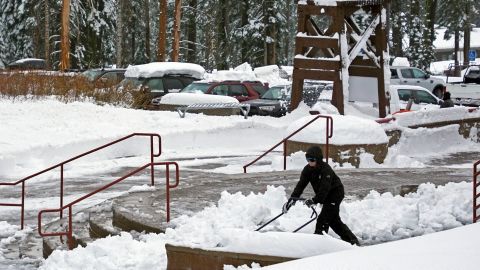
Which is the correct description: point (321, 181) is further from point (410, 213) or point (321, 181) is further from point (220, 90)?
point (220, 90)

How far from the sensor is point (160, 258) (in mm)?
10812

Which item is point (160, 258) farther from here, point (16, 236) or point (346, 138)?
point (346, 138)

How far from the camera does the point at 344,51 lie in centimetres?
2423

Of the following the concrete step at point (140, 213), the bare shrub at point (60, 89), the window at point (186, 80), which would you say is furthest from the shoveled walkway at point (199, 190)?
the window at point (186, 80)

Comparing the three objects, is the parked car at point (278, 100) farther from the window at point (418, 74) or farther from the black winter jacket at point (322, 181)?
the black winter jacket at point (322, 181)

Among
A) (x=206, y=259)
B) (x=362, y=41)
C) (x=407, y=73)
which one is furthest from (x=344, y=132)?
(x=407, y=73)

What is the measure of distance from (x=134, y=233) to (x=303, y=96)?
15428 mm

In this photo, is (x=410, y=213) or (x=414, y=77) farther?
(x=414, y=77)

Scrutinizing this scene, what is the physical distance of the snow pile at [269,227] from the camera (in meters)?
9.76

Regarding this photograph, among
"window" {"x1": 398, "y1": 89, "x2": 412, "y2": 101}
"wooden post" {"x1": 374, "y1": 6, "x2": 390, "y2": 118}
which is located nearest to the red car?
"window" {"x1": 398, "y1": 89, "x2": 412, "y2": 101}

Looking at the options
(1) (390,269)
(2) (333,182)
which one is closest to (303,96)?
(2) (333,182)

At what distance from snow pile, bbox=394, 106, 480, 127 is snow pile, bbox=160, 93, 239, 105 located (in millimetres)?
6523

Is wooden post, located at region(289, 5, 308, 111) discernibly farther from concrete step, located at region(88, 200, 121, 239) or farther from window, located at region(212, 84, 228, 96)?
concrete step, located at region(88, 200, 121, 239)

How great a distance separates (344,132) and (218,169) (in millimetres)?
2864
